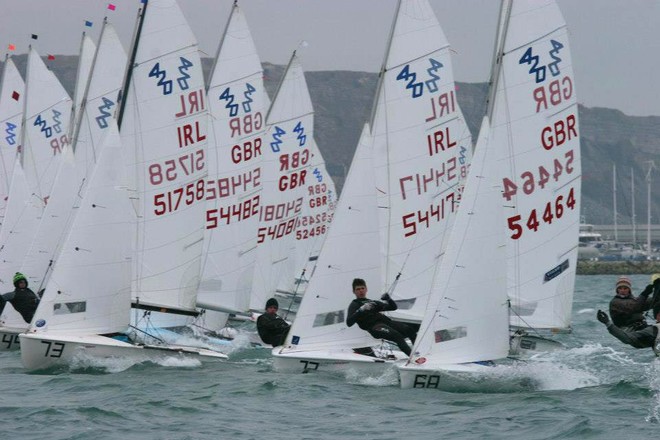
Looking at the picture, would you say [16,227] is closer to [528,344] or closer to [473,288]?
[528,344]

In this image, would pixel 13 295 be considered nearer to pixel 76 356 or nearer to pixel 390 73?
pixel 76 356

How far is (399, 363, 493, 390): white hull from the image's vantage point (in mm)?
16375

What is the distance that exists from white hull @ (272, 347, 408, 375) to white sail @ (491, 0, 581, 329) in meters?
2.77

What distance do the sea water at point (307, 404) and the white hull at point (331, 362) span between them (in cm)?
14

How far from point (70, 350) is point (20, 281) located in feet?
11.3

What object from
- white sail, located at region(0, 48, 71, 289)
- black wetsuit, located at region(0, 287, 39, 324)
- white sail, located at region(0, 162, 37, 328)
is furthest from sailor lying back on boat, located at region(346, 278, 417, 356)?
white sail, located at region(0, 48, 71, 289)

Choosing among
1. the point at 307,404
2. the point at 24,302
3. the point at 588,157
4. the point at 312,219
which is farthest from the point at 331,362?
the point at 588,157

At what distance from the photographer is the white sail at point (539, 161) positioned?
19375mm

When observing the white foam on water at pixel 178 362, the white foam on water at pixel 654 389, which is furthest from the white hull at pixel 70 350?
the white foam on water at pixel 654 389

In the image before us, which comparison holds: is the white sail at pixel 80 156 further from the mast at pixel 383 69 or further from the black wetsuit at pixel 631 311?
the black wetsuit at pixel 631 311

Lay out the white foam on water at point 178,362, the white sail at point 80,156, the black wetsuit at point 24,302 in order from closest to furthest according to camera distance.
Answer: the white foam on water at point 178,362, the black wetsuit at point 24,302, the white sail at point 80,156

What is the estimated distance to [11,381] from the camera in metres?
17.1

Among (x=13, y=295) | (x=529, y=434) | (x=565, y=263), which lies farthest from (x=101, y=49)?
(x=529, y=434)

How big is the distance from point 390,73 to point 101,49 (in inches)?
264
